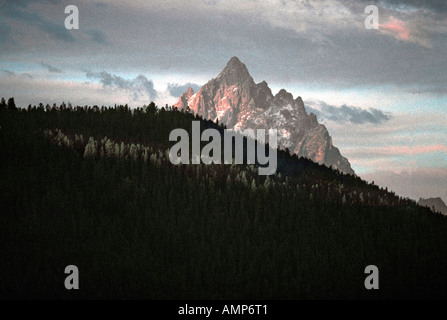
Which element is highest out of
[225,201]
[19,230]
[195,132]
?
[195,132]

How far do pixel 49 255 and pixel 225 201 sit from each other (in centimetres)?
1815

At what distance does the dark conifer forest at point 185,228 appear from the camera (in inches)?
1578

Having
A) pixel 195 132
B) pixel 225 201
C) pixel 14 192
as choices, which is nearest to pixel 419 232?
pixel 225 201

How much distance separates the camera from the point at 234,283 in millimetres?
41406

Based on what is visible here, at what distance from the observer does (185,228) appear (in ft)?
156

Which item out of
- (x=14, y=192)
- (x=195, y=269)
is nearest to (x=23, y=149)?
(x=14, y=192)

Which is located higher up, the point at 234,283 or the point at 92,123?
the point at 92,123

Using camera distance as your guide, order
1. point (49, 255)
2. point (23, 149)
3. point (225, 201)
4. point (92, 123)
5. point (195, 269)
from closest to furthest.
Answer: point (49, 255)
point (195, 269)
point (225, 201)
point (23, 149)
point (92, 123)

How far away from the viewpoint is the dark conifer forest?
40094 mm
